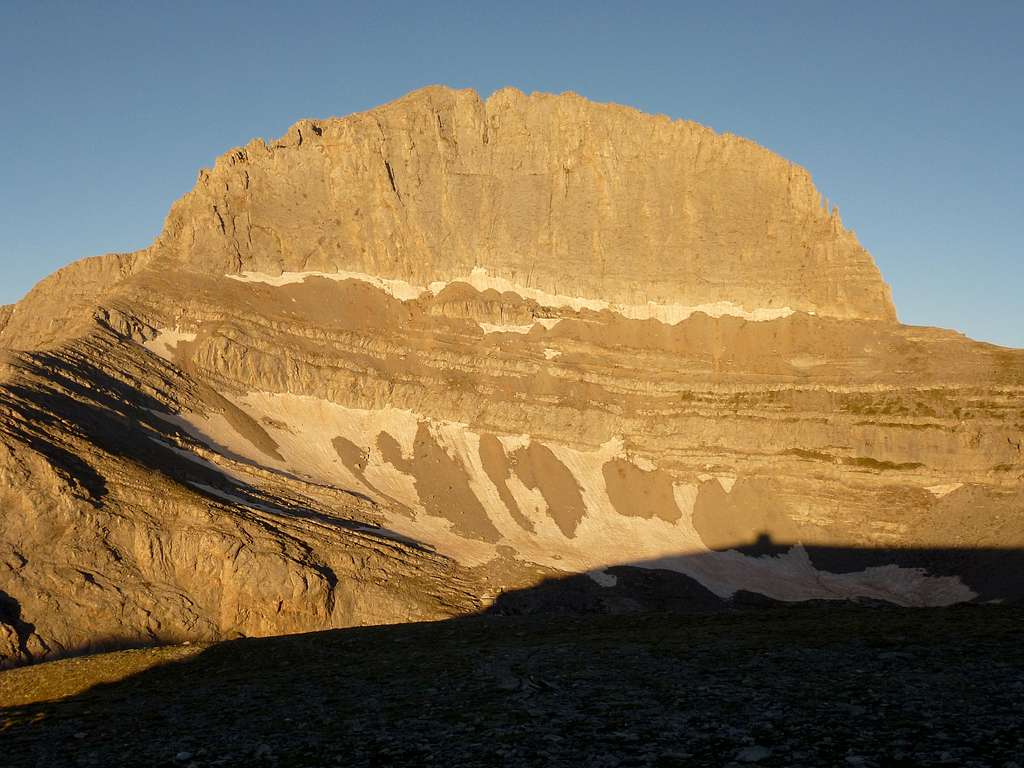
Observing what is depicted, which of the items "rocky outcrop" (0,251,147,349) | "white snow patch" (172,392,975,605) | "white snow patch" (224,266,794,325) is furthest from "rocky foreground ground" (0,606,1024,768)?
"white snow patch" (224,266,794,325)

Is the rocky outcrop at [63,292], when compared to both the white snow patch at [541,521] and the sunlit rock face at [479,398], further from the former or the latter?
the white snow patch at [541,521]

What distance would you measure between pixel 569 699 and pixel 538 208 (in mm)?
119995

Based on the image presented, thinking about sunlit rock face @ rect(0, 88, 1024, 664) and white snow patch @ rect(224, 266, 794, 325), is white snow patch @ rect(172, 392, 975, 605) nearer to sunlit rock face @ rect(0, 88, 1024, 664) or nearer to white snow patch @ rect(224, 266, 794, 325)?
sunlit rock face @ rect(0, 88, 1024, 664)

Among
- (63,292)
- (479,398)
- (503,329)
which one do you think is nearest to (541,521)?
(479,398)

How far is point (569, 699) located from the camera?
739 inches

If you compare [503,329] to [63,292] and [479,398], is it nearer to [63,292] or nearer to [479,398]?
[479,398]

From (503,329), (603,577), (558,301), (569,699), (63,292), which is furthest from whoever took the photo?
(558,301)

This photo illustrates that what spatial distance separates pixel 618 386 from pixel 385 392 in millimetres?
30872

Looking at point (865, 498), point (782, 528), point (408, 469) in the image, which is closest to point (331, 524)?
point (408, 469)

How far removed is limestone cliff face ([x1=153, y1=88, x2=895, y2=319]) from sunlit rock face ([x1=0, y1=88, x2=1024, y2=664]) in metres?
0.45

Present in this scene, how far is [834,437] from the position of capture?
346 feet

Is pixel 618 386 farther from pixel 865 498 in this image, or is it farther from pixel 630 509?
pixel 865 498

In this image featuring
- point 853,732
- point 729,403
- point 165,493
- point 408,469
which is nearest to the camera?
point 853,732

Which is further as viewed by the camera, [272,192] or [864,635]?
[272,192]
